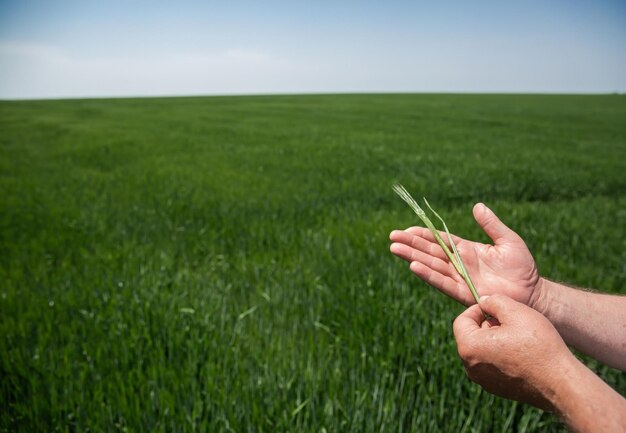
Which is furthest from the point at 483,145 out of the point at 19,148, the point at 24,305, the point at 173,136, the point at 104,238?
the point at 19,148

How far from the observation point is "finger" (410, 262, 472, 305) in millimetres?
1644

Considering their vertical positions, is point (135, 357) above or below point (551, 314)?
below

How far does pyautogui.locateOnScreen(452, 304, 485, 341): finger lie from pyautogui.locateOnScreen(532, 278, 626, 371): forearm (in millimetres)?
432

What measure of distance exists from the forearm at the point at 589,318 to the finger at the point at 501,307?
19.2 inches

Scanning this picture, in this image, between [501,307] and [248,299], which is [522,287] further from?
[248,299]

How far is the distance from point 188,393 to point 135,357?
2.13ft

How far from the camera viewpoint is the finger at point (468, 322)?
128 centimetres

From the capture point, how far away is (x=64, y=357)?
2.55m

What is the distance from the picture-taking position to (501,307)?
126 cm

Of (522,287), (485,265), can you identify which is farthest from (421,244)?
(522,287)

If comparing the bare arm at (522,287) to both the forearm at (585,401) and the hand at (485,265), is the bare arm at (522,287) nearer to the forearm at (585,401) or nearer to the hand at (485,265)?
the hand at (485,265)

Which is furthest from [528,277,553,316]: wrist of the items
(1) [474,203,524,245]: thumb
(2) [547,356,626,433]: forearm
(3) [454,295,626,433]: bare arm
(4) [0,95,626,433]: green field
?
(4) [0,95,626,433]: green field

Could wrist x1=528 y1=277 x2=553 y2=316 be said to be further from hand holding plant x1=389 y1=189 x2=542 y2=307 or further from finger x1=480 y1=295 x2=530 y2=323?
finger x1=480 y1=295 x2=530 y2=323

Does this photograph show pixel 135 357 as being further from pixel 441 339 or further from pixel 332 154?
pixel 332 154
